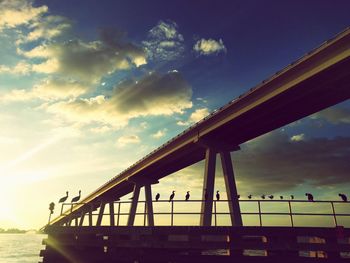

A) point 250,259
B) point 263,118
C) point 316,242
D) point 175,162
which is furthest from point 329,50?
point 175,162

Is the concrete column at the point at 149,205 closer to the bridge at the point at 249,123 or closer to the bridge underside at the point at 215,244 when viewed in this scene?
the bridge at the point at 249,123

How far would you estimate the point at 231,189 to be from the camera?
24.8 m

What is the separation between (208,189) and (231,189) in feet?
6.45

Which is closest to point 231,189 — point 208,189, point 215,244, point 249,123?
point 208,189

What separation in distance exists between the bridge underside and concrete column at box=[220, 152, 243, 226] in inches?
363

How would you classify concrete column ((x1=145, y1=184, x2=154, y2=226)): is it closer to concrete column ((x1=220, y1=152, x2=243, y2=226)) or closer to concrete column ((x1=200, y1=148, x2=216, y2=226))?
concrete column ((x1=220, y1=152, x2=243, y2=226))

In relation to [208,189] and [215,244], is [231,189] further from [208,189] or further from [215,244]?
[215,244]

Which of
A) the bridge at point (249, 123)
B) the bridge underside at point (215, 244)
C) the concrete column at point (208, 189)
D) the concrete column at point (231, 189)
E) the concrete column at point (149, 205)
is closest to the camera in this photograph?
the bridge underside at point (215, 244)

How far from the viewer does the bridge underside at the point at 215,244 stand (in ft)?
41.6

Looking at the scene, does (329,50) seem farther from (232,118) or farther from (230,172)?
(230,172)

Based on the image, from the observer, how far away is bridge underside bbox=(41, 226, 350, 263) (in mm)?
12680

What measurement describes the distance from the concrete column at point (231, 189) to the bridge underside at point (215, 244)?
363 inches

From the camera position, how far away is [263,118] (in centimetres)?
2261

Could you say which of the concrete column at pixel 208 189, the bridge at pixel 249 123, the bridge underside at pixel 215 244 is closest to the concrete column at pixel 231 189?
the bridge at pixel 249 123
